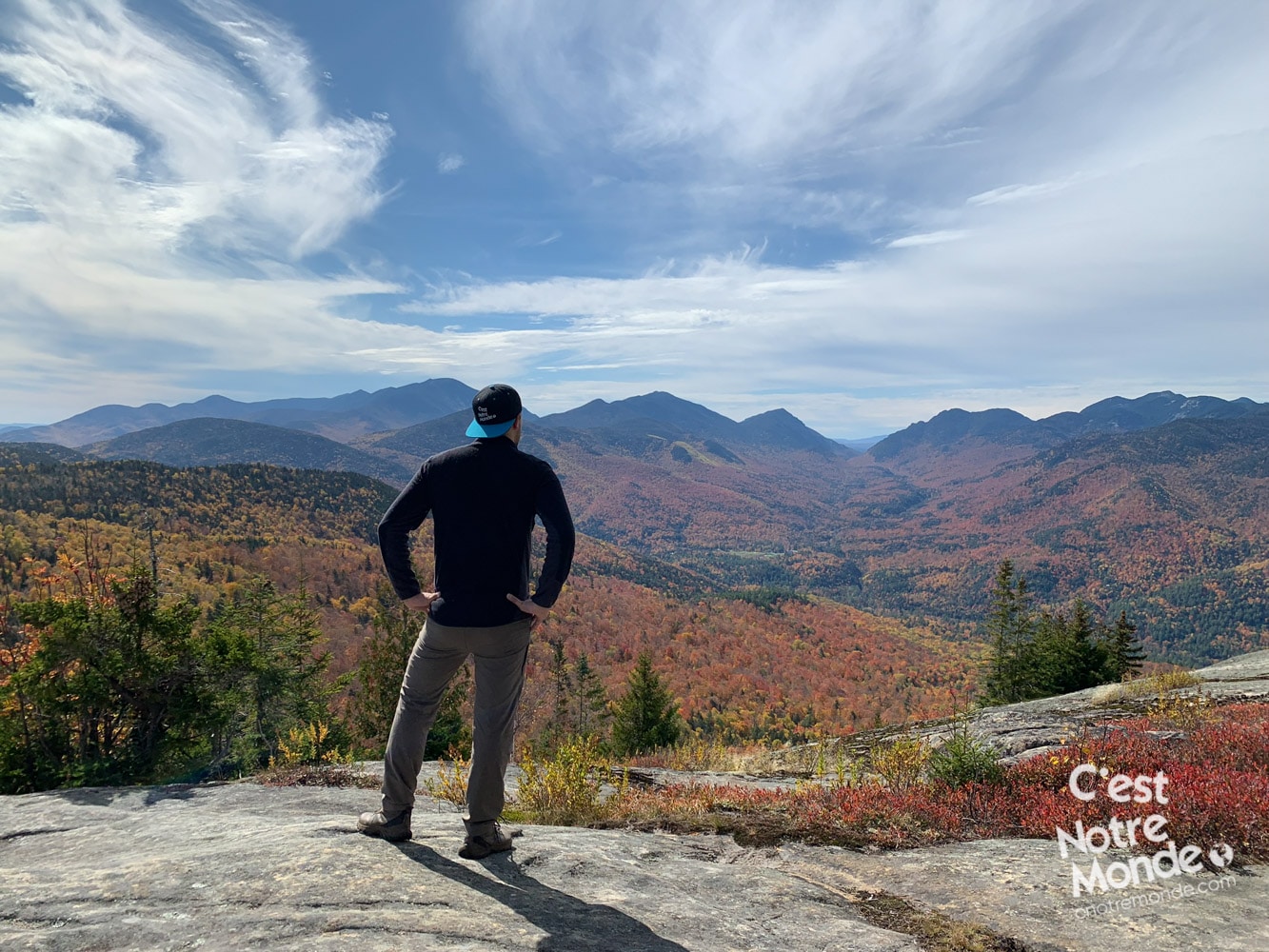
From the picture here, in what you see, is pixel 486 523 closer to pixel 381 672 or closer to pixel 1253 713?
pixel 1253 713

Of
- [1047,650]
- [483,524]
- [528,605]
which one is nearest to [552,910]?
[528,605]

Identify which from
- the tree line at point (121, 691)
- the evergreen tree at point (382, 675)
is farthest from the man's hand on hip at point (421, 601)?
the evergreen tree at point (382, 675)

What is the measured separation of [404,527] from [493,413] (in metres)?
1.05

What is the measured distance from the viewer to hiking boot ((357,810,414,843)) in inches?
167

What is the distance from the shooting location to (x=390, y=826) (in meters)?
4.26

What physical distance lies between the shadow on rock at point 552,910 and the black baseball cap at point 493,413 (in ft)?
9.44

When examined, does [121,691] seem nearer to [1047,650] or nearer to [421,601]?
[421,601]

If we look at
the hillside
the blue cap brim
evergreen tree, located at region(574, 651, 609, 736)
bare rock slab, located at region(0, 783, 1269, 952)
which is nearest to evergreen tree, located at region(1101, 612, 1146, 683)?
evergreen tree, located at region(574, 651, 609, 736)

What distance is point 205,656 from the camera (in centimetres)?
864

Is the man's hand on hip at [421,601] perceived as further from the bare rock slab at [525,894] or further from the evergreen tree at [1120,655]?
the evergreen tree at [1120,655]

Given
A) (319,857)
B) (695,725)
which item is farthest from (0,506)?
(319,857)

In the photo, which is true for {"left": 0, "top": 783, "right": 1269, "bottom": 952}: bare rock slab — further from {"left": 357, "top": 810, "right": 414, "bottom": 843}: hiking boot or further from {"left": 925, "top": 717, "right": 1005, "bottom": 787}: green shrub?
{"left": 925, "top": 717, "right": 1005, "bottom": 787}: green shrub

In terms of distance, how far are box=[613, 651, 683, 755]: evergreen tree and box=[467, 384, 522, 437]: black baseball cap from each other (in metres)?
29.5

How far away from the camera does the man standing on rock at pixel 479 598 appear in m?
4.15
